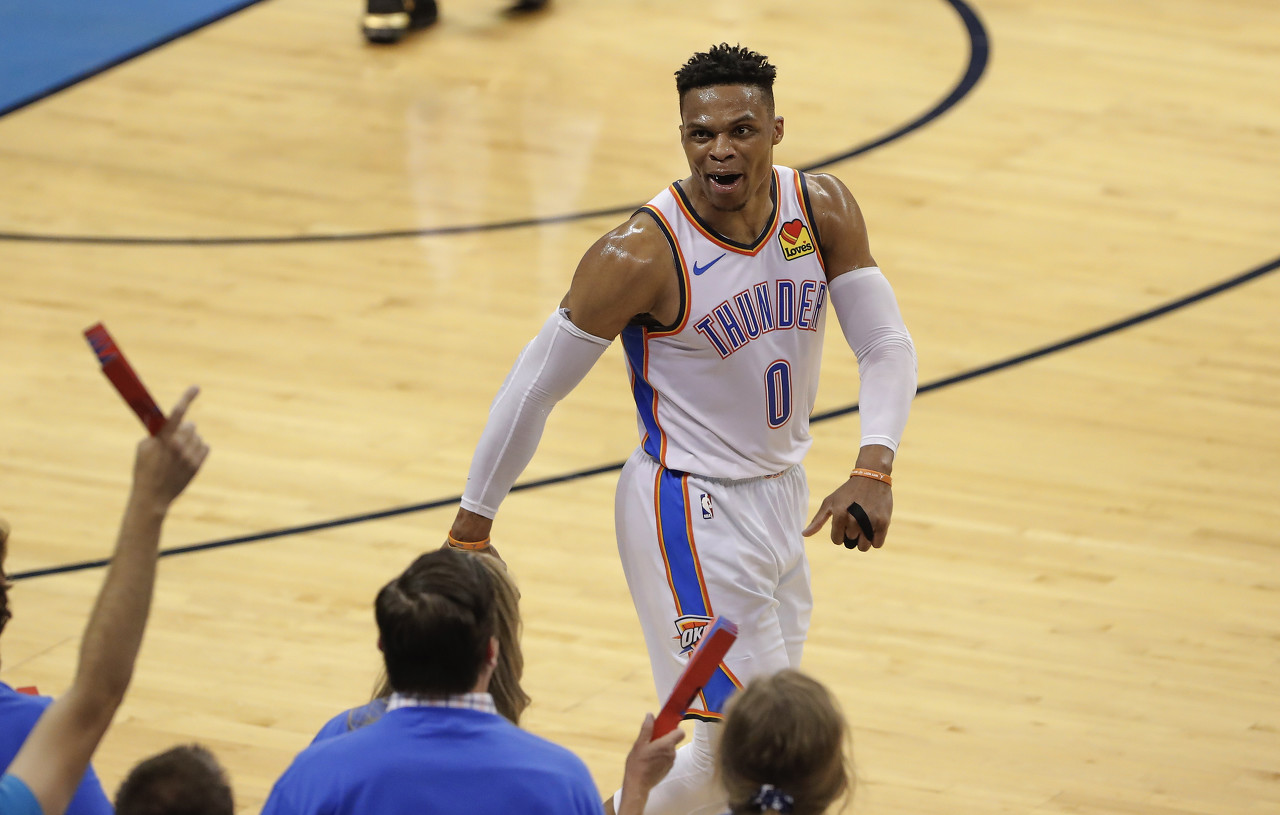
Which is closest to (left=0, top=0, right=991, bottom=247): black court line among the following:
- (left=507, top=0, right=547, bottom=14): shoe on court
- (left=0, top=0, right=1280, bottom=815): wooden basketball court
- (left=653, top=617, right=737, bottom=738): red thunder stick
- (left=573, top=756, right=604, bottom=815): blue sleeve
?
(left=0, top=0, right=1280, bottom=815): wooden basketball court

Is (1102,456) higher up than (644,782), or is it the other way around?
(644,782)

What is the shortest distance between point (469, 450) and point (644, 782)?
153 inches

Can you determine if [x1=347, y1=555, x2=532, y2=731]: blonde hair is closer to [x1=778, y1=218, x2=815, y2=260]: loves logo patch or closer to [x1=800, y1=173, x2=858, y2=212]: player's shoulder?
[x1=778, y1=218, x2=815, y2=260]: loves logo patch

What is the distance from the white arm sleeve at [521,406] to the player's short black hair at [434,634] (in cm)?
106

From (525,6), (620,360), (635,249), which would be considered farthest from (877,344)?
(525,6)

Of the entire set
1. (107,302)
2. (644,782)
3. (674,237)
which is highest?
(674,237)

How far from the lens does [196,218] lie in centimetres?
844

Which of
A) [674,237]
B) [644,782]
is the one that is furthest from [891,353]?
[644,782]

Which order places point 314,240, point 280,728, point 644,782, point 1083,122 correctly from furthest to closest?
1. point 1083,122
2. point 314,240
3. point 280,728
4. point 644,782

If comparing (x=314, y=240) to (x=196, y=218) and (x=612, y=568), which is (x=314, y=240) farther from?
(x=612, y=568)

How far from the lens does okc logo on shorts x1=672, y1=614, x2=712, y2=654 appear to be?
3713mm

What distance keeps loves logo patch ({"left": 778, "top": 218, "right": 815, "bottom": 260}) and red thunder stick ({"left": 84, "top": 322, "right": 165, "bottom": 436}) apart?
171 cm

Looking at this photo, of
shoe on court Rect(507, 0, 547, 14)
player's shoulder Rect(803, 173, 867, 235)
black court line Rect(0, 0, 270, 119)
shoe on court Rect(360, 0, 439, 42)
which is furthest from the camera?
shoe on court Rect(507, 0, 547, 14)

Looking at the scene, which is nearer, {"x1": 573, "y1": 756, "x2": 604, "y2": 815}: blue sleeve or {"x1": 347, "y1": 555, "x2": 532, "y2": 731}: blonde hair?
{"x1": 573, "y1": 756, "x2": 604, "y2": 815}: blue sleeve
